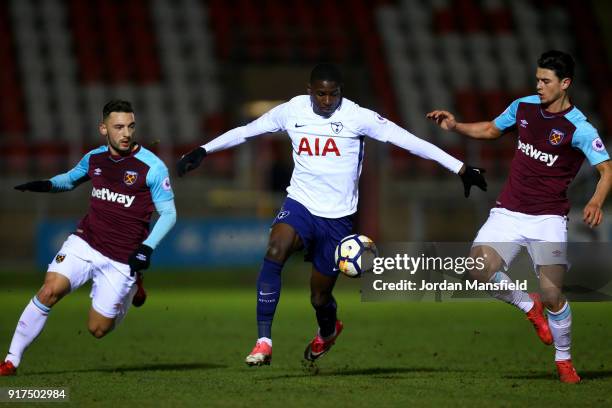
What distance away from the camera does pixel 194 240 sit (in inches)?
738

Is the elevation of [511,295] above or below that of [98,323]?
above

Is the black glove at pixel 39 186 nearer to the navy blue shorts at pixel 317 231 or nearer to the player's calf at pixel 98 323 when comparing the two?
the player's calf at pixel 98 323

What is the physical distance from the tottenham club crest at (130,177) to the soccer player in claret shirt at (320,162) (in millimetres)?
514

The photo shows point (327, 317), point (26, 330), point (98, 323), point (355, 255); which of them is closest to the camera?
point (355, 255)

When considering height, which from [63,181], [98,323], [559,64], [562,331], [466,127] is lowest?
[562,331]

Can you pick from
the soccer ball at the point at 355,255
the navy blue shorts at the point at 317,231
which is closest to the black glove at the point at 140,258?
the navy blue shorts at the point at 317,231

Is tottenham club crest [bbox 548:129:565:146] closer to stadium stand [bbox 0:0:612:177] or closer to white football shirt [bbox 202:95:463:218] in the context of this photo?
white football shirt [bbox 202:95:463:218]

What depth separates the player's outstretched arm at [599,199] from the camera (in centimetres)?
721

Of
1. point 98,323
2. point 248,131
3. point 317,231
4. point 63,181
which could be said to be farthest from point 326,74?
point 98,323

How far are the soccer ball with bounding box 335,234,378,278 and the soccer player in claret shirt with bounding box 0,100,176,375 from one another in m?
1.19

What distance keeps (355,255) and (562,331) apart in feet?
4.86

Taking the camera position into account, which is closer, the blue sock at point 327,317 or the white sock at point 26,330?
the white sock at point 26,330

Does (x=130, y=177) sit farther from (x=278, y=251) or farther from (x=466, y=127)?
(x=466, y=127)

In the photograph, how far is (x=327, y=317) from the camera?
8422 millimetres
